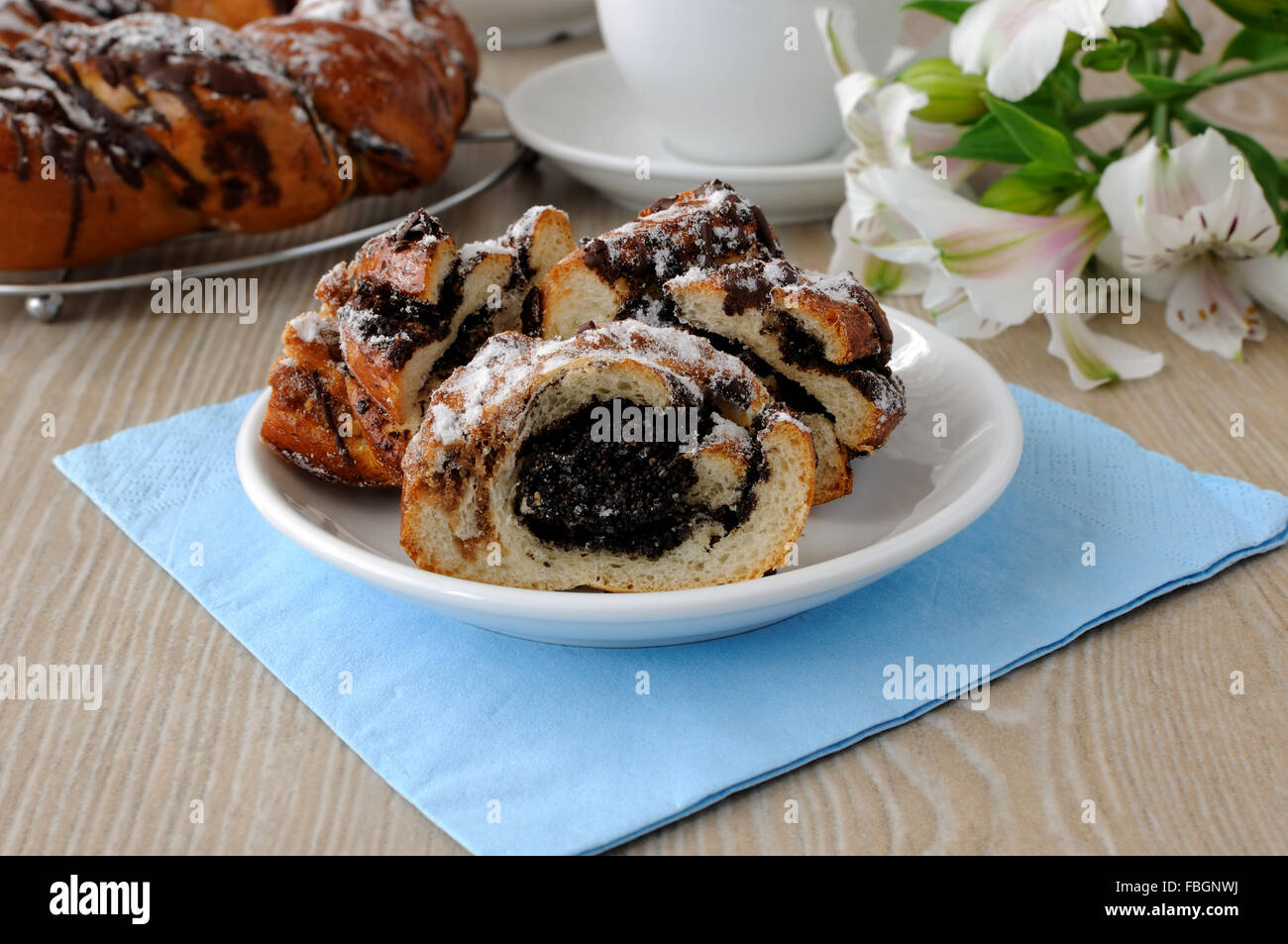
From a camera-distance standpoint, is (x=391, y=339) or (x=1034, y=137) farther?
(x=1034, y=137)

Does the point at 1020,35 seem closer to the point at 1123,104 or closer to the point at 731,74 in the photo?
the point at 1123,104

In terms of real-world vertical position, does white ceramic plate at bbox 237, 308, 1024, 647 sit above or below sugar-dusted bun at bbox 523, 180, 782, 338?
below

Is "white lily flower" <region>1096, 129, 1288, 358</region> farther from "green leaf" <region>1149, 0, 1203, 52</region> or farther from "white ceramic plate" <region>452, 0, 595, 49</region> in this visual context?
"white ceramic plate" <region>452, 0, 595, 49</region>

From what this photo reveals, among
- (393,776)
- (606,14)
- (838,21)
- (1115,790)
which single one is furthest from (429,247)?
(606,14)

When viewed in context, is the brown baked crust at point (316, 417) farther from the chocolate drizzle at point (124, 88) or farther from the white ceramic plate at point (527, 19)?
the white ceramic plate at point (527, 19)

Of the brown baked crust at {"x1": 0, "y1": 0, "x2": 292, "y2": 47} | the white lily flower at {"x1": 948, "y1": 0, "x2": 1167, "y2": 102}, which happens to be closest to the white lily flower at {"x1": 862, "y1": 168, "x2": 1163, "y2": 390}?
the white lily flower at {"x1": 948, "y1": 0, "x2": 1167, "y2": 102}

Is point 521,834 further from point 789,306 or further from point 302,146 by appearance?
point 302,146

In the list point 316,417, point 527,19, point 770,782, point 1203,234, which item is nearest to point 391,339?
point 316,417
